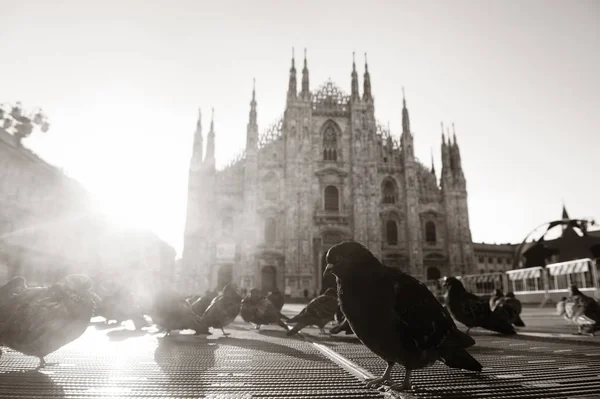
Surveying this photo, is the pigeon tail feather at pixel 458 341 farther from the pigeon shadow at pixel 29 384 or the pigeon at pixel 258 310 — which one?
the pigeon at pixel 258 310

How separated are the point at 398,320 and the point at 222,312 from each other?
4933 millimetres

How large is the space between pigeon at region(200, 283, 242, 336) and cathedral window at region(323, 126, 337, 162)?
2681 centimetres

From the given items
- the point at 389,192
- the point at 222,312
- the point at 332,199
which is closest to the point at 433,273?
the point at 389,192

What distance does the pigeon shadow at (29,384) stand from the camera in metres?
2.45

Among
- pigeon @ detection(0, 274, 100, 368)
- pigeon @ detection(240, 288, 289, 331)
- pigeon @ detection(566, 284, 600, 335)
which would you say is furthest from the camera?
pigeon @ detection(240, 288, 289, 331)

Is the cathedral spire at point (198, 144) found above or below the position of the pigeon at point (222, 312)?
above

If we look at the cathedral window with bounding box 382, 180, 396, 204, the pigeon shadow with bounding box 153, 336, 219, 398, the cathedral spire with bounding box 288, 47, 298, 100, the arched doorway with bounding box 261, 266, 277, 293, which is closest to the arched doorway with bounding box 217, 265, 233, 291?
the arched doorway with bounding box 261, 266, 277, 293

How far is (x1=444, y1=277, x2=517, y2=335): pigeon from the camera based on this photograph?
20.2 ft

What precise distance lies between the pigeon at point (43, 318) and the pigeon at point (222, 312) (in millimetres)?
2740

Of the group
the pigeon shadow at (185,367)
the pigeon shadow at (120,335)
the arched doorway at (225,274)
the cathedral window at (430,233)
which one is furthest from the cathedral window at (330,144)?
the pigeon shadow at (185,367)

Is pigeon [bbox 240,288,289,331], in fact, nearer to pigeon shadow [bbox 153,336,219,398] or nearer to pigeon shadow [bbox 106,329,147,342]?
pigeon shadow [bbox 106,329,147,342]

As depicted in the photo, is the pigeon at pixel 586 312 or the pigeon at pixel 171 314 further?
the pigeon at pixel 171 314

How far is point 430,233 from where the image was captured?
108ft

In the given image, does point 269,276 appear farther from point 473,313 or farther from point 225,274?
point 473,313
